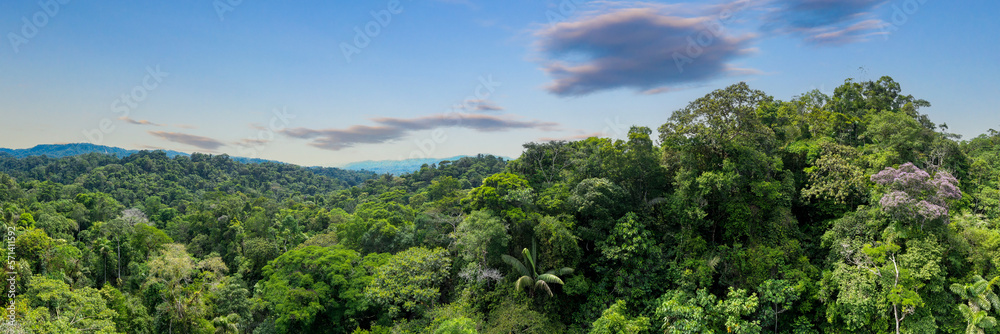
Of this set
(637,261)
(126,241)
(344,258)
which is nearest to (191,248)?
(126,241)

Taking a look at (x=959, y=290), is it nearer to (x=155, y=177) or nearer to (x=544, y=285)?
(x=544, y=285)

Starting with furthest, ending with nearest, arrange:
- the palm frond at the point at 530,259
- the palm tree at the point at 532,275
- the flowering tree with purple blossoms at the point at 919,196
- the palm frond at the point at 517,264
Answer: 1. the palm frond at the point at 517,264
2. the palm frond at the point at 530,259
3. the palm tree at the point at 532,275
4. the flowering tree with purple blossoms at the point at 919,196

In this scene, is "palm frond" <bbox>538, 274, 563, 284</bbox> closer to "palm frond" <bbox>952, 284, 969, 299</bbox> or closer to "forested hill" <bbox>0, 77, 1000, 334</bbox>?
"forested hill" <bbox>0, 77, 1000, 334</bbox>

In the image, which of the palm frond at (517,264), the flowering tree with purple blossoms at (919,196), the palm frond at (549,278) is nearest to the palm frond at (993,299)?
the flowering tree with purple blossoms at (919,196)

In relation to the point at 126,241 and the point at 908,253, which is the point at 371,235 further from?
the point at 908,253

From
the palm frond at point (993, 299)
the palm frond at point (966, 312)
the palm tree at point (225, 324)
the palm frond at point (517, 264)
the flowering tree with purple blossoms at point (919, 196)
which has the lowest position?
the palm tree at point (225, 324)

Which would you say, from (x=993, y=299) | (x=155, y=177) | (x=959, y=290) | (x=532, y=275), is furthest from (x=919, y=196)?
(x=155, y=177)

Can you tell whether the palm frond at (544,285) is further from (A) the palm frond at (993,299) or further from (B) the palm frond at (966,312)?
(A) the palm frond at (993,299)
